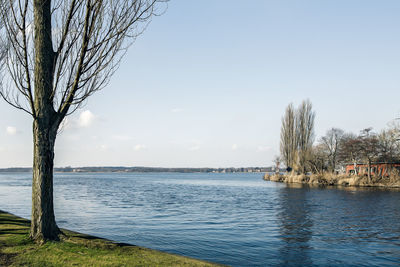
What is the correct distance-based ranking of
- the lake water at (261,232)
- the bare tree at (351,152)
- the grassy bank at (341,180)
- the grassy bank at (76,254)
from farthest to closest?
Result: the bare tree at (351,152)
the grassy bank at (341,180)
the lake water at (261,232)
the grassy bank at (76,254)

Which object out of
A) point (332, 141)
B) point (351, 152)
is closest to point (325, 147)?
point (332, 141)

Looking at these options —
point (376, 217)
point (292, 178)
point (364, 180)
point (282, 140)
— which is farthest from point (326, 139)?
point (376, 217)

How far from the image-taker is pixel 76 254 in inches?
289

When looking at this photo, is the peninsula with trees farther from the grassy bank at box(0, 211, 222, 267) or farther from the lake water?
the grassy bank at box(0, 211, 222, 267)

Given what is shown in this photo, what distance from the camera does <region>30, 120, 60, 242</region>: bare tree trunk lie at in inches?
321

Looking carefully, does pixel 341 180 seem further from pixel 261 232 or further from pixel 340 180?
pixel 261 232

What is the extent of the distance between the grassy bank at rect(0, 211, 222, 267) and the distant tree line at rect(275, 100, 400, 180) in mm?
50521

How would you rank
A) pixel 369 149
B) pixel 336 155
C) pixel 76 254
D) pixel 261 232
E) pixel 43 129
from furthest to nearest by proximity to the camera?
1. pixel 336 155
2. pixel 369 149
3. pixel 261 232
4. pixel 43 129
5. pixel 76 254

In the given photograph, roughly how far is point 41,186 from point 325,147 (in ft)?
228

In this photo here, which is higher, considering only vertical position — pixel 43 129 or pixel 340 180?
pixel 43 129

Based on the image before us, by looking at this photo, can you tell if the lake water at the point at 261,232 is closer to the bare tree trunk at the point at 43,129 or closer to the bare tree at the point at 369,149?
the bare tree trunk at the point at 43,129

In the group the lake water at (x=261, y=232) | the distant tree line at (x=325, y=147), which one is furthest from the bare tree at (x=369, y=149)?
the lake water at (x=261, y=232)

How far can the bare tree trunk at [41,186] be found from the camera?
8.16 m

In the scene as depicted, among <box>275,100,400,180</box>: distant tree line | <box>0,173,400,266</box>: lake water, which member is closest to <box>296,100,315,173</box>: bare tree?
<box>275,100,400,180</box>: distant tree line
